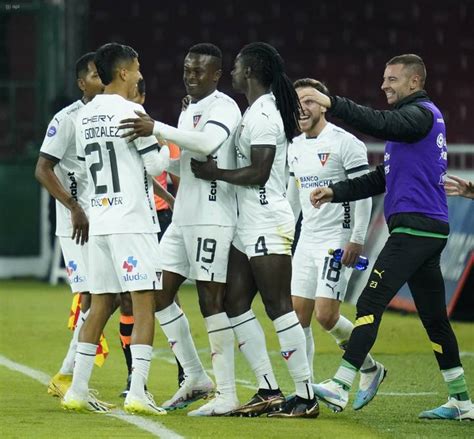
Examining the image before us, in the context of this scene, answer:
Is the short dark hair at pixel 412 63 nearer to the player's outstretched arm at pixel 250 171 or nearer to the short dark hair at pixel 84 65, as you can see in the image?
the player's outstretched arm at pixel 250 171

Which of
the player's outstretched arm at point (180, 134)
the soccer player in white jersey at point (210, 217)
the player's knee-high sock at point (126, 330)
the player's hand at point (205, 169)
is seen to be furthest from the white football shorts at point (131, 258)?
the player's knee-high sock at point (126, 330)

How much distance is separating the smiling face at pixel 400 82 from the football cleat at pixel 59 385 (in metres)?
2.82

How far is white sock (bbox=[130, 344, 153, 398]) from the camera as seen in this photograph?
8328 mm

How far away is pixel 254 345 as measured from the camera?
28.7 ft

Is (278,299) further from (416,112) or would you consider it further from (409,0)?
(409,0)

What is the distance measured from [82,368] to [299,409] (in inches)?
50.9

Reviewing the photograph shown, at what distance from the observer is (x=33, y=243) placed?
2130 centimetres

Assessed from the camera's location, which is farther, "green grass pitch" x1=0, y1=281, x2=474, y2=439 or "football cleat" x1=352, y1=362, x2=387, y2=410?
"football cleat" x1=352, y1=362, x2=387, y2=410

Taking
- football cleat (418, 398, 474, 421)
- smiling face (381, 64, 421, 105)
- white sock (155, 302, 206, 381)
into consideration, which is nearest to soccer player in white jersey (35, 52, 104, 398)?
white sock (155, 302, 206, 381)

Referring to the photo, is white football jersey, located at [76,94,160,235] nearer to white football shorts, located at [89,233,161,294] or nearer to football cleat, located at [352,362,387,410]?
white football shorts, located at [89,233,161,294]

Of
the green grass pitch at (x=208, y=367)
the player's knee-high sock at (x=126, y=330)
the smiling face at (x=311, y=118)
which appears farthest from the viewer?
the smiling face at (x=311, y=118)

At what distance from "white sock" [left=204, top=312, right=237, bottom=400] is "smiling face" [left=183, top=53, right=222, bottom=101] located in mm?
1340

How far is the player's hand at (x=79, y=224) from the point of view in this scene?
9.27 meters

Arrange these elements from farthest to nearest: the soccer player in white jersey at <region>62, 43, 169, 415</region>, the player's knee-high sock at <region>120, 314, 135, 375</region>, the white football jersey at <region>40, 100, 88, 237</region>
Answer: the player's knee-high sock at <region>120, 314, 135, 375</region>, the white football jersey at <region>40, 100, 88, 237</region>, the soccer player in white jersey at <region>62, 43, 169, 415</region>
